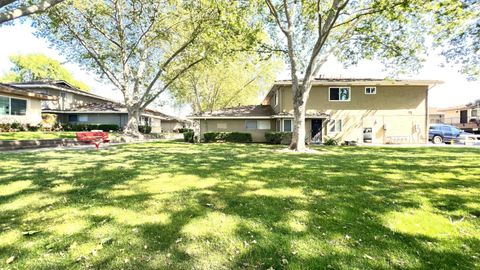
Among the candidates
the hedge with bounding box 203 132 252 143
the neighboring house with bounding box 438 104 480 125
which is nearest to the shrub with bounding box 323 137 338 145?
the hedge with bounding box 203 132 252 143

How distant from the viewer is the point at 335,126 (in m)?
23.6

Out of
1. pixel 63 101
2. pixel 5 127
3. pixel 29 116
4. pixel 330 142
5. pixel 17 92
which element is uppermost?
pixel 63 101

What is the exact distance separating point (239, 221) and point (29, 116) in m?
27.3

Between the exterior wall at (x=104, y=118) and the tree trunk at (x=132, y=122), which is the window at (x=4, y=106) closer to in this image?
the tree trunk at (x=132, y=122)

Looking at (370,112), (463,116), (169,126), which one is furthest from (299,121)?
(463,116)

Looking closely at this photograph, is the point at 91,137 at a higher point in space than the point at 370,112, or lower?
lower

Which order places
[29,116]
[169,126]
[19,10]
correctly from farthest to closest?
[169,126], [29,116], [19,10]

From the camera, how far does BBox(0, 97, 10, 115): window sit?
21.1 metres

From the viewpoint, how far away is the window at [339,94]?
926 inches

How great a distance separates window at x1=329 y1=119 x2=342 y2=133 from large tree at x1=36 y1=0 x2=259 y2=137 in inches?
480

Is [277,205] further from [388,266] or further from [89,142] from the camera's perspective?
[89,142]

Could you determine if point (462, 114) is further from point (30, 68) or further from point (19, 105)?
point (30, 68)

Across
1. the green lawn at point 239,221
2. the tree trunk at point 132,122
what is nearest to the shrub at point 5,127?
the tree trunk at point 132,122

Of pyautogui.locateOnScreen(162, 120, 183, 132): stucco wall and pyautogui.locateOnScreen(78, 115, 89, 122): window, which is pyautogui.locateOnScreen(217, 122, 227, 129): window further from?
pyautogui.locateOnScreen(162, 120, 183, 132): stucco wall
